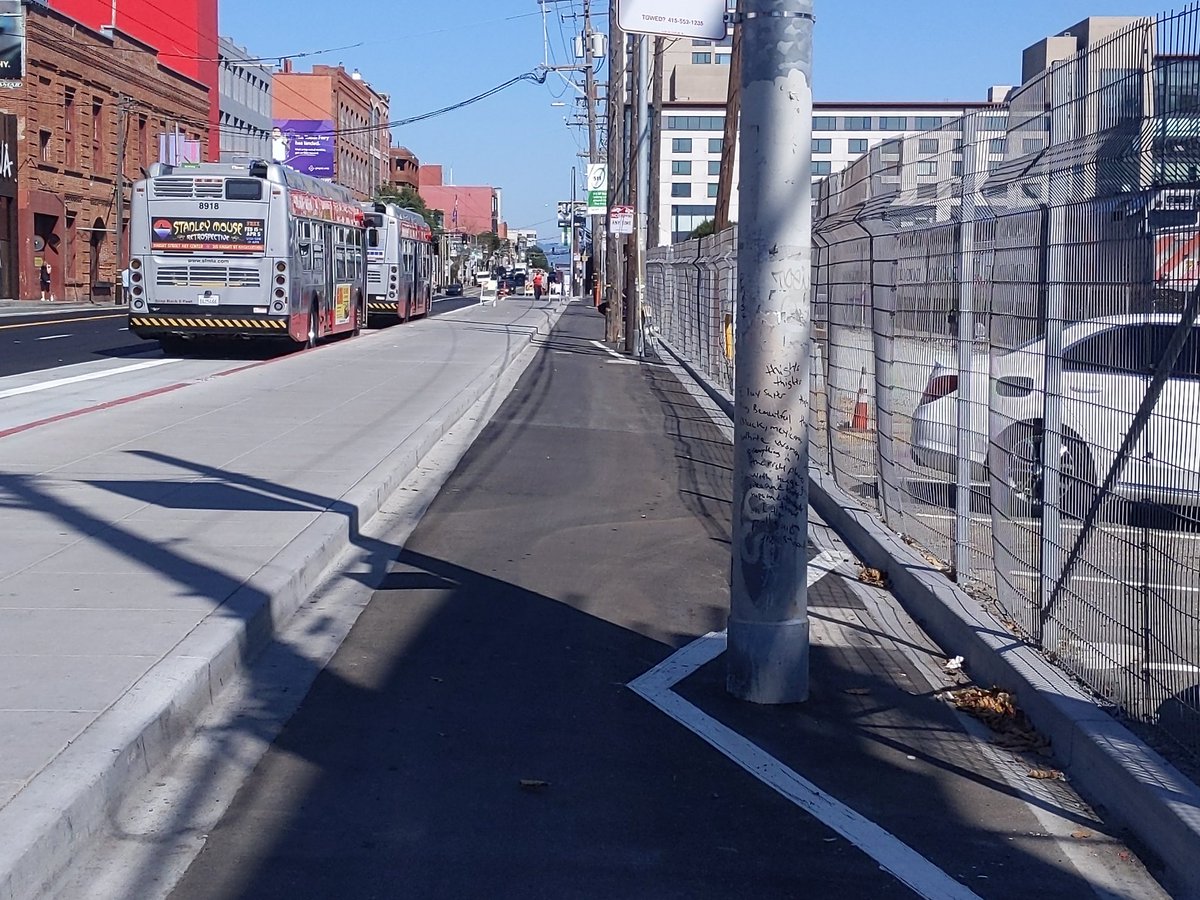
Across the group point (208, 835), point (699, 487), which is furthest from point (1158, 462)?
point (699, 487)

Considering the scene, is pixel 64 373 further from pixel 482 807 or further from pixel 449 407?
pixel 482 807

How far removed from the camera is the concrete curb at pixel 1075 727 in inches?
175

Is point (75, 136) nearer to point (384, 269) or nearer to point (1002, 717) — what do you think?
point (384, 269)

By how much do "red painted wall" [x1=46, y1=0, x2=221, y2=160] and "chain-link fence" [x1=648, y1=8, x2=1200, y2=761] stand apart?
66.4m

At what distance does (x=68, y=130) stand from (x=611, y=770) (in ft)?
198

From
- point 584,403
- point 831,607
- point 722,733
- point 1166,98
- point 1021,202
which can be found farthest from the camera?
point 584,403

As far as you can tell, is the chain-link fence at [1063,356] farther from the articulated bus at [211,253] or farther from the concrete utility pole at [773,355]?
the articulated bus at [211,253]

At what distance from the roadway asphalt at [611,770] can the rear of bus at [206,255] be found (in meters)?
16.5

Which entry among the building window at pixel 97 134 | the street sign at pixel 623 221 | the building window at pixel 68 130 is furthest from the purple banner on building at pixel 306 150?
the street sign at pixel 623 221

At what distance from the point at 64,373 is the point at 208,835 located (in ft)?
59.4

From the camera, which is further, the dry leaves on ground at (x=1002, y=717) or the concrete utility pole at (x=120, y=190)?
the concrete utility pole at (x=120, y=190)

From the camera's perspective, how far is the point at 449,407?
17.2 meters

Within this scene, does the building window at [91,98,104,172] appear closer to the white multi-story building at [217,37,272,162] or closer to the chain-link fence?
the white multi-story building at [217,37,272,162]

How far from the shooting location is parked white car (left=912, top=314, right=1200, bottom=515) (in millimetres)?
5098
